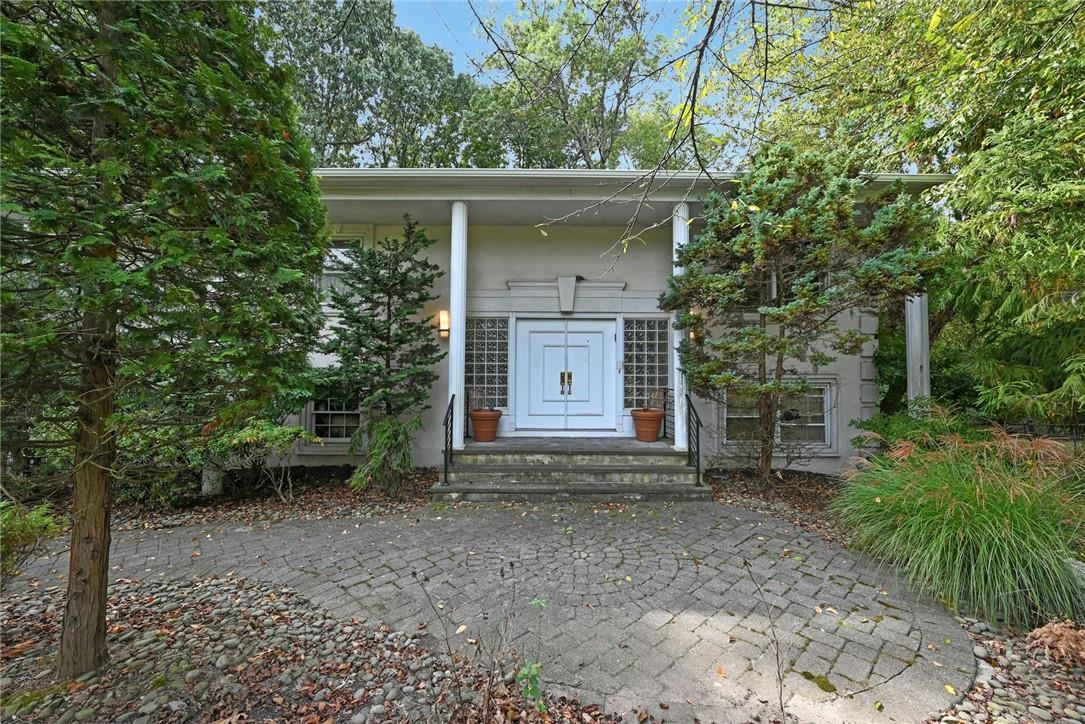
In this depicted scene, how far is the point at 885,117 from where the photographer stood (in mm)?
6016

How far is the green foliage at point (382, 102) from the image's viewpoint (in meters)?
10.8

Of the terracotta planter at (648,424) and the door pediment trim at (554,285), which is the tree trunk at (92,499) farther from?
the terracotta planter at (648,424)

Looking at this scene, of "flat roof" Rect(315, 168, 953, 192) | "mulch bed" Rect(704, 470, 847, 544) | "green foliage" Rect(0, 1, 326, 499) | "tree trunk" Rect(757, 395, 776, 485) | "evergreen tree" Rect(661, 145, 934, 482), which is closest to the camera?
"green foliage" Rect(0, 1, 326, 499)

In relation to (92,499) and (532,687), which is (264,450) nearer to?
(92,499)

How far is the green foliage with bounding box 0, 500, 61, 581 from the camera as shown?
1611 millimetres

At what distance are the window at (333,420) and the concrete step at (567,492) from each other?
8.45ft

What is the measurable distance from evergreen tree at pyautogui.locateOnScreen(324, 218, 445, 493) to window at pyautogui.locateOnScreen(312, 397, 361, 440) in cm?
120

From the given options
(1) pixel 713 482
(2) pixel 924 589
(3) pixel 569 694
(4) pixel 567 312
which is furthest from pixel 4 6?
(1) pixel 713 482

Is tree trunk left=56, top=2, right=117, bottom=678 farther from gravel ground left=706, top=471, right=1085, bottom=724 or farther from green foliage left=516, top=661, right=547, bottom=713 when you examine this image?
gravel ground left=706, top=471, right=1085, bottom=724

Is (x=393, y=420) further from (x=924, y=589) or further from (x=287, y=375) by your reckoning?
(x=924, y=589)

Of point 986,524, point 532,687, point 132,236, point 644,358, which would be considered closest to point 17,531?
point 132,236

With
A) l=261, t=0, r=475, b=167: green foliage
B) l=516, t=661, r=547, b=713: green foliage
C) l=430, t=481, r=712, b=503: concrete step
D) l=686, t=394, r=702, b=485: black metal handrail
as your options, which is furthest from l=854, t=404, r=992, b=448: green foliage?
l=261, t=0, r=475, b=167: green foliage

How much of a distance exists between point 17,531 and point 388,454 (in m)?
3.82

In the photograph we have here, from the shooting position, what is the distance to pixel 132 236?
5.75 feet
